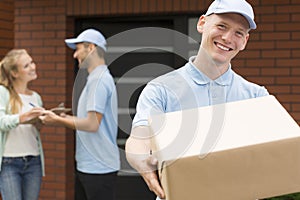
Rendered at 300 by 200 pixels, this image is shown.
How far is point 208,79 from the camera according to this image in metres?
2.54

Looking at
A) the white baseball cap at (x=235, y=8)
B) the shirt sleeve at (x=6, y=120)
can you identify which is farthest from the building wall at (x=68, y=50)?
the white baseball cap at (x=235, y=8)

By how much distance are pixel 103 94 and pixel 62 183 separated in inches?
67.8

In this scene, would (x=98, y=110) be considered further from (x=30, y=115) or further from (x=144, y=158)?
(x=144, y=158)

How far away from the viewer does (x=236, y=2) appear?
7.57ft

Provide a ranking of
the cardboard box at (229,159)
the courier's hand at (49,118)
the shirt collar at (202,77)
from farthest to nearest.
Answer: the courier's hand at (49,118)
the shirt collar at (202,77)
the cardboard box at (229,159)

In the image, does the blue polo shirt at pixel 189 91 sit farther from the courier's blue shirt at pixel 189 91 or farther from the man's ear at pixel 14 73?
the man's ear at pixel 14 73

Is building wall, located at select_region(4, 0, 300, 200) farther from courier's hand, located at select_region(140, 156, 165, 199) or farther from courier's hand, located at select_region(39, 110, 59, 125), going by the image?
Answer: courier's hand, located at select_region(140, 156, 165, 199)

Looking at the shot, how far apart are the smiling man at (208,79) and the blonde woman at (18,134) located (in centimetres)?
228

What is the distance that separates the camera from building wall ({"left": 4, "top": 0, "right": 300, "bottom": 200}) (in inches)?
200

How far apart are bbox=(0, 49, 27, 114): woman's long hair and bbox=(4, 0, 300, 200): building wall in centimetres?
85

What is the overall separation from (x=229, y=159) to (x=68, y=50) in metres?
4.02

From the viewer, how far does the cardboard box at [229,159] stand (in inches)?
73.4

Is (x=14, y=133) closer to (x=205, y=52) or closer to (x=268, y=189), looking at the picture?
(x=205, y=52)

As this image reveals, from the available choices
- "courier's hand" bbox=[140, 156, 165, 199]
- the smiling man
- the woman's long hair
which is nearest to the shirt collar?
the smiling man
